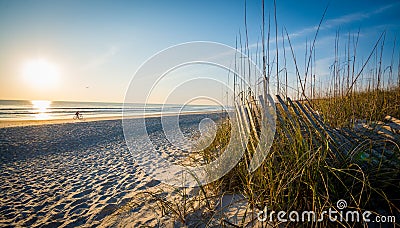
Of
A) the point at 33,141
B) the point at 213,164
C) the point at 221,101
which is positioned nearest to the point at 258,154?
the point at 213,164

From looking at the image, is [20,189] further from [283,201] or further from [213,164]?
[283,201]

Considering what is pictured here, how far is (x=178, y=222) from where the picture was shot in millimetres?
1703

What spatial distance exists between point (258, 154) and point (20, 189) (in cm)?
400
